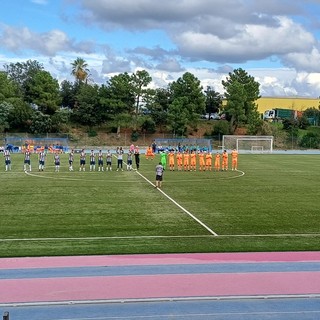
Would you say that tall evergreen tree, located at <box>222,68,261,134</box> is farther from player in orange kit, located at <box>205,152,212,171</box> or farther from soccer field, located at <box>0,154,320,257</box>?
soccer field, located at <box>0,154,320,257</box>

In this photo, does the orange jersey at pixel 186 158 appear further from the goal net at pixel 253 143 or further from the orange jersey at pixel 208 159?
the goal net at pixel 253 143

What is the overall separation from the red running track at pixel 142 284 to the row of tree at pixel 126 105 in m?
67.2

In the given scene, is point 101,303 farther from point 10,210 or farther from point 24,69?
point 24,69

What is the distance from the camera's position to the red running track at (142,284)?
9266 millimetres

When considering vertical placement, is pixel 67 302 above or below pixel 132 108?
below

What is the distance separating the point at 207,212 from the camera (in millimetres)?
18156

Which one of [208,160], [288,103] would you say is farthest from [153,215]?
[288,103]

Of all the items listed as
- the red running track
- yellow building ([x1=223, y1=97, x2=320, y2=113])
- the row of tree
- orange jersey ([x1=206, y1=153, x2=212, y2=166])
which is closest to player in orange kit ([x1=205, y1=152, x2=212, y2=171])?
orange jersey ([x1=206, y1=153, x2=212, y2=166])

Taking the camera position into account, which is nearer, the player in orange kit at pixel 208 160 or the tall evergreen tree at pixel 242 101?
the player in orange kit at pixel 208 160

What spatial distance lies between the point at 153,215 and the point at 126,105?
62.7 metres

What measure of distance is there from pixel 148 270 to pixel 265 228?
565cm

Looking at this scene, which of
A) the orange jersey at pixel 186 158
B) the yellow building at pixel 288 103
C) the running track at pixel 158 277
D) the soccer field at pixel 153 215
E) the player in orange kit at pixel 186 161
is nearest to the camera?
the running track at pixel 158 277

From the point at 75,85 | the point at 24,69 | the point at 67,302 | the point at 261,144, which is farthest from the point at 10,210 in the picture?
the point at 24,69

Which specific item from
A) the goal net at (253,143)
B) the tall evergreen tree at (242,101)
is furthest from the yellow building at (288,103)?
the goal net at (253,143)
